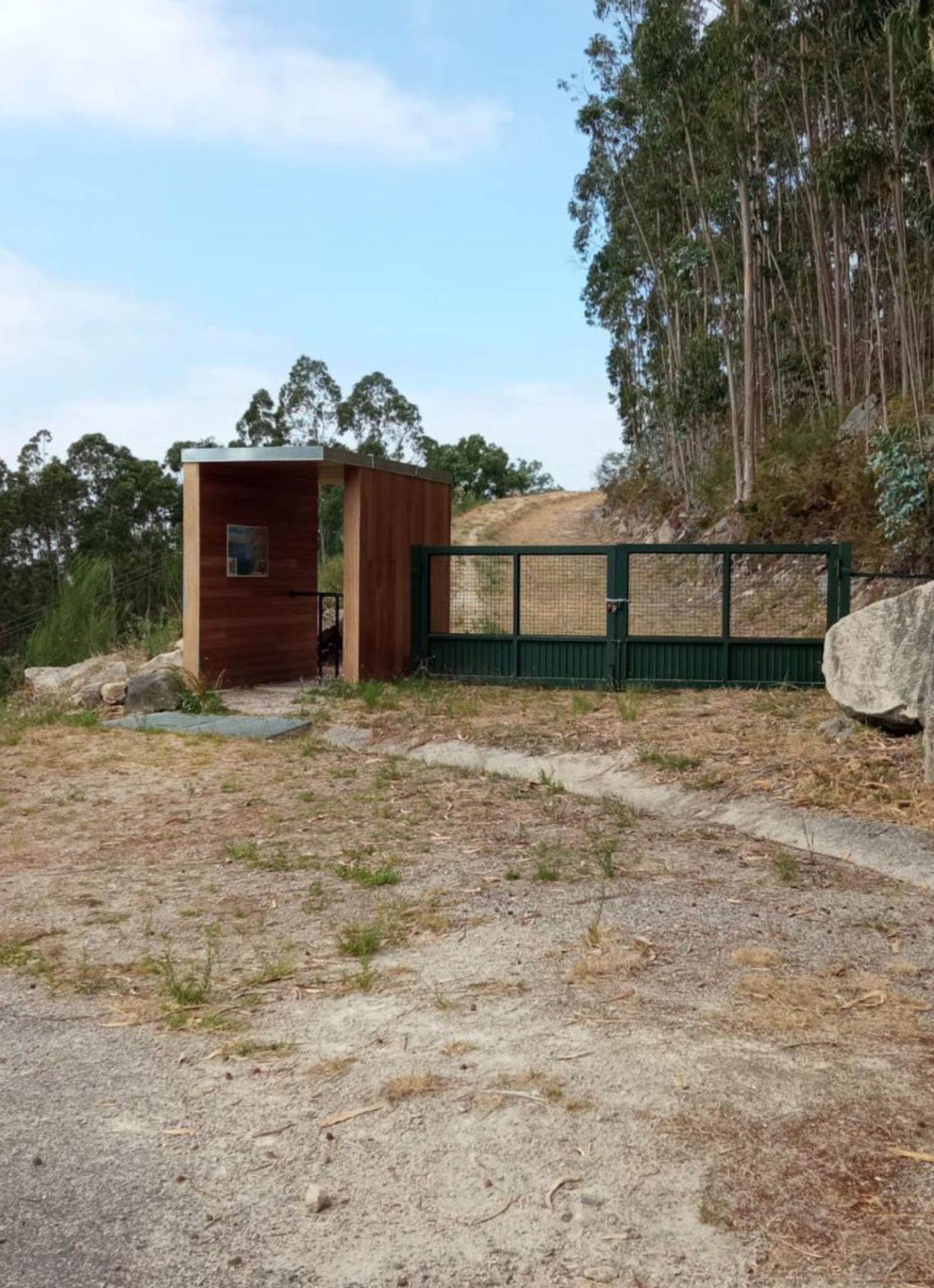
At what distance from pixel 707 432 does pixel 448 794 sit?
94.8 ft

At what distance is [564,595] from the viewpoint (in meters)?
12.9

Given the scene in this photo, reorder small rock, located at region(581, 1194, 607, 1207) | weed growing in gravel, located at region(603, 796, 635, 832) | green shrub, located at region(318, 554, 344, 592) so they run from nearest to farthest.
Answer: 1. small rock, located at region(581, 1194, 607, 1207)
2. weed growing in gravel, located at region(603, 796, 635, 832)
3. green shrub, located at region(318, 554, 344, 592)

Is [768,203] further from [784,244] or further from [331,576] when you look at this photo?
[331,576]

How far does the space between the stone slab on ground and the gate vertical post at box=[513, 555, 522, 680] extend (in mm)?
3036

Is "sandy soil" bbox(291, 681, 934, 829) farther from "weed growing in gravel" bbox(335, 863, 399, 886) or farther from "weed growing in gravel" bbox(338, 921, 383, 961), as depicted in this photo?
"weed growing in gravel" bbox(338, 921, 383, 961)

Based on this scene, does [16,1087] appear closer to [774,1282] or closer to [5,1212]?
[5,1212]

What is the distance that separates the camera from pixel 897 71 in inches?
835

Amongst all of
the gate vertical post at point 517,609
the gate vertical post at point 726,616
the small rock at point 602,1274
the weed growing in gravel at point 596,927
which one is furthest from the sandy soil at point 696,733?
the small rock at point 602,1274

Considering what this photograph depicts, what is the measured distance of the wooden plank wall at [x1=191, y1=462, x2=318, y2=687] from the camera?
12820 mm

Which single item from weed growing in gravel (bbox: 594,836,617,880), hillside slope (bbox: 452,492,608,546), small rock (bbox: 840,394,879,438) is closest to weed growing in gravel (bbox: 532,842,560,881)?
weed growing in gravel (bbox: 594,836,617,880)

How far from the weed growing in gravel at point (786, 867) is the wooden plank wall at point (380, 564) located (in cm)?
741

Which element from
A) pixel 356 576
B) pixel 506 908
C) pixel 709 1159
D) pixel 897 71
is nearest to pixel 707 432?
pixel 897 71

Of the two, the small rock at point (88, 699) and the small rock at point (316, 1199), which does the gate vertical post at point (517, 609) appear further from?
the small rock at point (316, 1199)

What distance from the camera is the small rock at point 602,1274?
2443 millimetres
